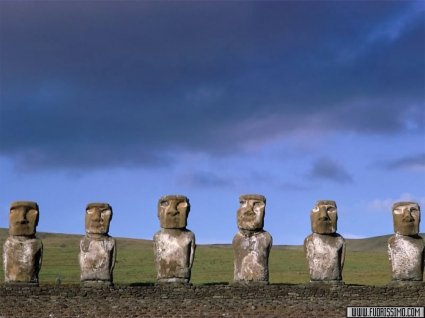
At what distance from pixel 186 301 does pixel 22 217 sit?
5643 mm

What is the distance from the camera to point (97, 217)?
29.3 m

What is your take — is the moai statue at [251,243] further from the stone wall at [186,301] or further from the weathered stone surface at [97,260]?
the weathered stone surface at [97,260]

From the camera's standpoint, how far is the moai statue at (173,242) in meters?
29.3

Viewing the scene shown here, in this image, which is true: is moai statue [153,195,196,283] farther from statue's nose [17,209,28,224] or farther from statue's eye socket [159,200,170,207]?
statue's nose [17,209,28,224]

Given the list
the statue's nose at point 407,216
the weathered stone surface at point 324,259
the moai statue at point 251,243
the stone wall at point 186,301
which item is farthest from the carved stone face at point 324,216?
the statue's nose at point 407,216

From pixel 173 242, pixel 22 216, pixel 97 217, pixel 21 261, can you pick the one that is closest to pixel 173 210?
pixel 173 242

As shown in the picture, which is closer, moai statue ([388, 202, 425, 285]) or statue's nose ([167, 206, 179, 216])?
statue's nose ([167, 206, 179, 216])

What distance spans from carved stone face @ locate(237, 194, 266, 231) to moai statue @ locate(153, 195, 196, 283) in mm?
1719

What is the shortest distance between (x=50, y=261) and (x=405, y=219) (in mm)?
28741

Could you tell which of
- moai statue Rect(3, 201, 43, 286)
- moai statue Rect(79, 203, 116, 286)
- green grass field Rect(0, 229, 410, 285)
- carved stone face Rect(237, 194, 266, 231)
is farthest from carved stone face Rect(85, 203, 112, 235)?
green grass field Rect(0, 229, 410, 285)

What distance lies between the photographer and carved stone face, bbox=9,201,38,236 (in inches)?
1143

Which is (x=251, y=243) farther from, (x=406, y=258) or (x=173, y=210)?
(x=406, y=258)

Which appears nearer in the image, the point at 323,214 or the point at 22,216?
the point at 22,216

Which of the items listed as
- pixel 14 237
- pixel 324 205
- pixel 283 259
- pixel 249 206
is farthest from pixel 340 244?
pixel 283 259
